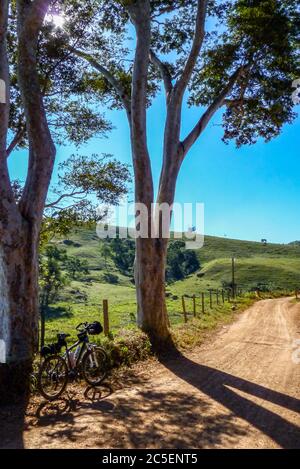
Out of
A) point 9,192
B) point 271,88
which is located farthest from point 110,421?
point 271,88

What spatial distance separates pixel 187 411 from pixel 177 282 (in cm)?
9746

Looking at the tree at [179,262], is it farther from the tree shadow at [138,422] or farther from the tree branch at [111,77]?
the tree shadow at [138,422]

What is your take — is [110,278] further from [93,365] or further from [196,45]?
[93,365]

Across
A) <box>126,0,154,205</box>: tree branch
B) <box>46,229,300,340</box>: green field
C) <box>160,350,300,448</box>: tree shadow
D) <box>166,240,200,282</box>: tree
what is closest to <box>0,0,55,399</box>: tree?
<box>126,0,154,205</box>: tree branch

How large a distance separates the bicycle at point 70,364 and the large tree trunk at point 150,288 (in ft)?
11.2

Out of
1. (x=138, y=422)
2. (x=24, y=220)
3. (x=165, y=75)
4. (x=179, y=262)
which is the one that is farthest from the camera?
(x=179, y=262)

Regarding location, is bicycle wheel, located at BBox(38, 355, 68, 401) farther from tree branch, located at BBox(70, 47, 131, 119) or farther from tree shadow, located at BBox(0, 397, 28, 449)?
tree branch, located at BBox(70, 47, 131, 119)

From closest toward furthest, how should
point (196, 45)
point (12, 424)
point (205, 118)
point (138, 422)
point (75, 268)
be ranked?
point (138, 422), point (12, 424), point (196, 45), point (205, 118), point (75, 268)

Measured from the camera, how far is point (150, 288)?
1146 centimetres

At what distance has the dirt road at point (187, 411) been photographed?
5195 millimetres

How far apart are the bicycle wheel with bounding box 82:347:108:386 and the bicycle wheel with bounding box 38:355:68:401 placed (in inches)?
20.6

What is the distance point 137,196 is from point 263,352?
6.15 metres

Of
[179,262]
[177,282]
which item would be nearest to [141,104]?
[177,282]

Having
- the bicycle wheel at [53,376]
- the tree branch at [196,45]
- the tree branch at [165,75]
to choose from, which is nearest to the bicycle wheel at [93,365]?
the bicycle wheel at [53,376]
